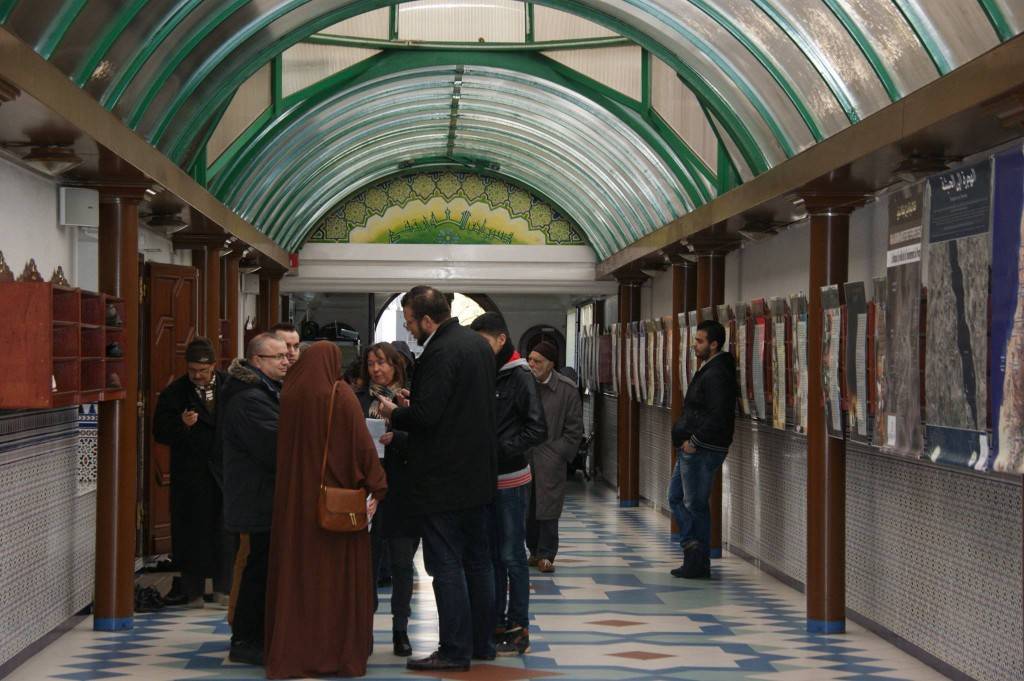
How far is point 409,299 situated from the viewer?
6.95m

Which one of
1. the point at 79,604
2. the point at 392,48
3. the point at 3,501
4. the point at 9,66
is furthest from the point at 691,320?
the point at 9,66

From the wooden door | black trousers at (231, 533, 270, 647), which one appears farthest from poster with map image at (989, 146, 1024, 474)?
the wooden door

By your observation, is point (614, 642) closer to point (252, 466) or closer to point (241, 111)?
point (252, 466)

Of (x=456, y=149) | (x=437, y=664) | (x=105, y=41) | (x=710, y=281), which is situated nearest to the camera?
(x=437, y=664)

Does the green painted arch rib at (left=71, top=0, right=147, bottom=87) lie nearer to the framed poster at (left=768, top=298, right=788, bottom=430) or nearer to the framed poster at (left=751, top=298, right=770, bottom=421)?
the framed poster at (left=768, top=298, right=788, bottom=430)

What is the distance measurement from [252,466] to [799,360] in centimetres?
389

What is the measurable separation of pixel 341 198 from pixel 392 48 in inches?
251

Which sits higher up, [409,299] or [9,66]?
[9,66]

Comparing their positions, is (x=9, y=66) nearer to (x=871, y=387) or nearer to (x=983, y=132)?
(x=983, y=132)

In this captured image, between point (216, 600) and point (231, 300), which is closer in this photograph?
point (216, 600)

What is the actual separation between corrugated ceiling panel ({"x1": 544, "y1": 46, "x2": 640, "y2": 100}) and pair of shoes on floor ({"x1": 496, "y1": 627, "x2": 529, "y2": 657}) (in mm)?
6698

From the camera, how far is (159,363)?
34.9 ft

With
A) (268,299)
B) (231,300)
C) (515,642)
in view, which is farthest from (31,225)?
(268,299)

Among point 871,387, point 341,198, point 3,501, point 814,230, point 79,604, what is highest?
point 341,198
